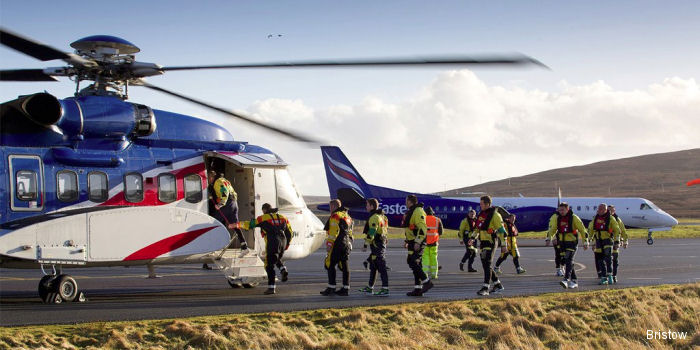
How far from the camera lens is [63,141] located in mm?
13750

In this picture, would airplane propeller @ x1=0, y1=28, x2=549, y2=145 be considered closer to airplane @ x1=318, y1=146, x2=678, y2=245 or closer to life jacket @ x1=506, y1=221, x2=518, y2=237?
life jacket @ x1=506, y1=221, x2=518, y2=237

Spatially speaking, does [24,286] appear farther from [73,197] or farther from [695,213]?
[695,213]

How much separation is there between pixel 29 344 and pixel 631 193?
141 meters

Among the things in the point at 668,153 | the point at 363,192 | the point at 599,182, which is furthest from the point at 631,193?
the point at 363,192

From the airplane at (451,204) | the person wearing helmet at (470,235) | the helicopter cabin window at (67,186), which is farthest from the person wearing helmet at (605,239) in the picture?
the airplane at (451,204)

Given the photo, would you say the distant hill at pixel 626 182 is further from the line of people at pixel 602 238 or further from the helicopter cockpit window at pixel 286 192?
the helicopter cockpit window at pixel 286 192

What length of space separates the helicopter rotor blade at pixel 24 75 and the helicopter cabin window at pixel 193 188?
333 cm

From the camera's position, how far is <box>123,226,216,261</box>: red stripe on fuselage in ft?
45.9

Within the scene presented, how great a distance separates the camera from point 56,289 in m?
13.5

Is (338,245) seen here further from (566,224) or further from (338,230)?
(566,224)

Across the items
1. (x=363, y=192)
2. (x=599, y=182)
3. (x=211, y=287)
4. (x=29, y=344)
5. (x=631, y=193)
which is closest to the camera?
(x=29, y=344)

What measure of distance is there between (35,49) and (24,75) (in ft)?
8.12

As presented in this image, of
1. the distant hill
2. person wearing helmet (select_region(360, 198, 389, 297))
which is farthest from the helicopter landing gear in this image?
the distant hill

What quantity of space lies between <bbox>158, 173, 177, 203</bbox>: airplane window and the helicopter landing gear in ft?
7.73
